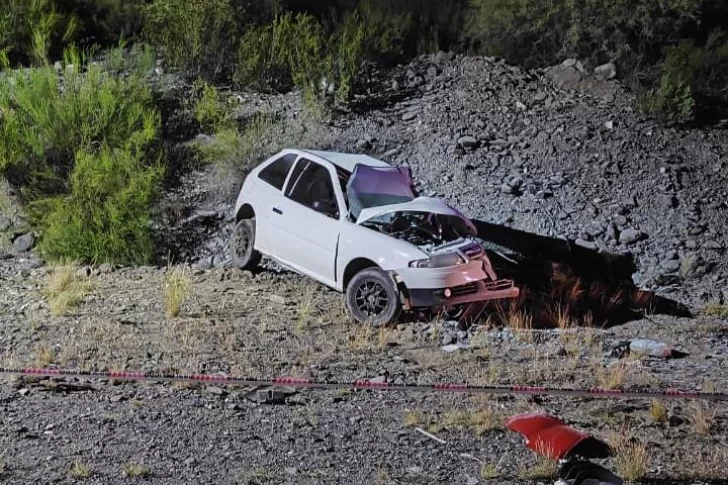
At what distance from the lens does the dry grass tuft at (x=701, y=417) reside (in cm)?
848

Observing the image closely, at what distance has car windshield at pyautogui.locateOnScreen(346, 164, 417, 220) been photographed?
1173 cm

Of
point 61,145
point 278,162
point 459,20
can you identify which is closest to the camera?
point 278,162

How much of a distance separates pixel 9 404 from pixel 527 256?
734cm

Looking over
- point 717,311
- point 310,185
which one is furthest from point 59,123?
point 717,311

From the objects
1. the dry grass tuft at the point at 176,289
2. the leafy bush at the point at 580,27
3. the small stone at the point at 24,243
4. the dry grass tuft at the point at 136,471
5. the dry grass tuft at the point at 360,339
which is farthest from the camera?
the leafy bush at the point at 580,27

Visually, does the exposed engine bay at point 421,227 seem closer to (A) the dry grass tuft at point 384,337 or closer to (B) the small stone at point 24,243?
(A) the dry grass tuft at point 384,337

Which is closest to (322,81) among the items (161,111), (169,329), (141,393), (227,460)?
(161,111)

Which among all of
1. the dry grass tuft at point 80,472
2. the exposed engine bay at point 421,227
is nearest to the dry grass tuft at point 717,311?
the exposed engine bay at point 421,227

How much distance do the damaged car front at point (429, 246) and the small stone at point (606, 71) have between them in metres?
6.76

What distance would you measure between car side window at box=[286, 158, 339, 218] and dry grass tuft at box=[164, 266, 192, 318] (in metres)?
1.53

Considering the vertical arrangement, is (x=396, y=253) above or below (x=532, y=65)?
below

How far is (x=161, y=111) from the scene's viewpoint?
56.2 feet

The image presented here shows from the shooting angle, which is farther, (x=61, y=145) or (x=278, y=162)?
(x=61, y=145)

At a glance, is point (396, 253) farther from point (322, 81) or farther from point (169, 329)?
point (322, 81)
